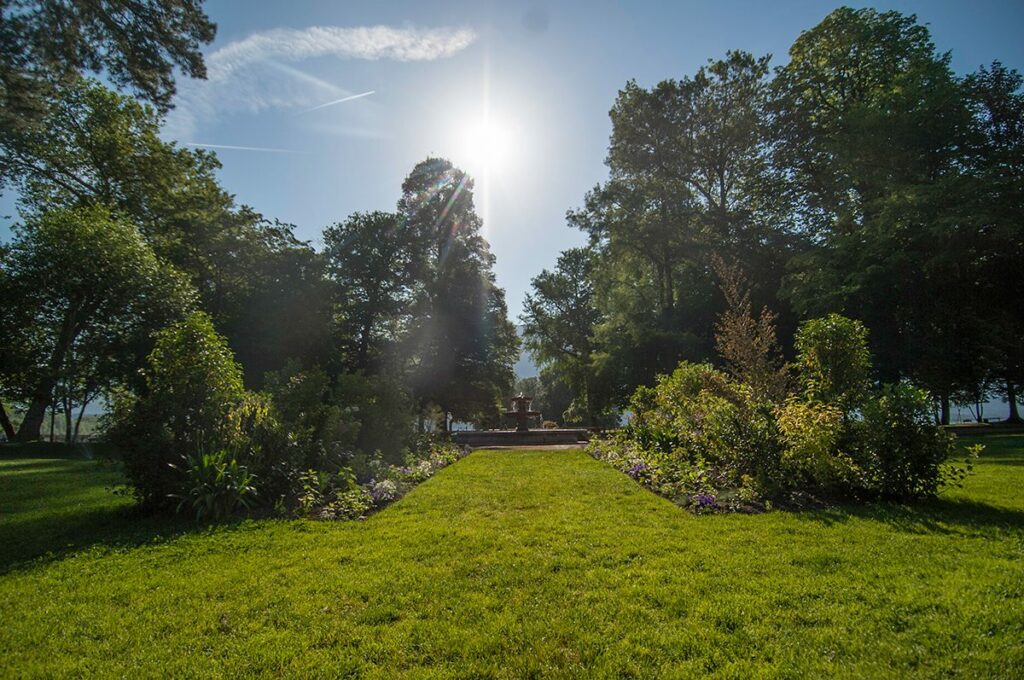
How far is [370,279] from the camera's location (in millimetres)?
27266

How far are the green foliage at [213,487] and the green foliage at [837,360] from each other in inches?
310

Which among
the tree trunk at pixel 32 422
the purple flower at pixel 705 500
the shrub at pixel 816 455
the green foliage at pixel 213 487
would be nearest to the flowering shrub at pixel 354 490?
the green foliage at pixel 213 487

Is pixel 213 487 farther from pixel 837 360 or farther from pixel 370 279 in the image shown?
pixel 370 279

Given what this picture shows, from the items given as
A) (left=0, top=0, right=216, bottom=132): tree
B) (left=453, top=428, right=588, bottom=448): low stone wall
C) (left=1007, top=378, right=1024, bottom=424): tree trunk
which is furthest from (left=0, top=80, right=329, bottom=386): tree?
(left=1007, top=378, right=1024, bottom=424): tree trunk

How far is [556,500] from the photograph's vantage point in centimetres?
650

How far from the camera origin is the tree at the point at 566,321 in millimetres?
36250

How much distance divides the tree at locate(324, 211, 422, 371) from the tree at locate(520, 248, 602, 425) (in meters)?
11.5

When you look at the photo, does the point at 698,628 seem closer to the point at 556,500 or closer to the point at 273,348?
the point at 556,500

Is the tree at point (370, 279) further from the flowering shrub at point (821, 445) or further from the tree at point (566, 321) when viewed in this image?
the flowering shrub at point (821, 445)

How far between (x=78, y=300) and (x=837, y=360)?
20301 mm

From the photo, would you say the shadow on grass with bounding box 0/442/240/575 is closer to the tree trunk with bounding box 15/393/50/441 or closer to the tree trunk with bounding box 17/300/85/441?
the tree trunk with bounding box 17/300/85/441

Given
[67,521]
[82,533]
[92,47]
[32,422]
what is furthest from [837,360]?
[32,422]

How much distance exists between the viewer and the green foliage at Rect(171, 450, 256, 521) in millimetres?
5699

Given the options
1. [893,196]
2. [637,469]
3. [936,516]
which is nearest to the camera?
[936,516]
